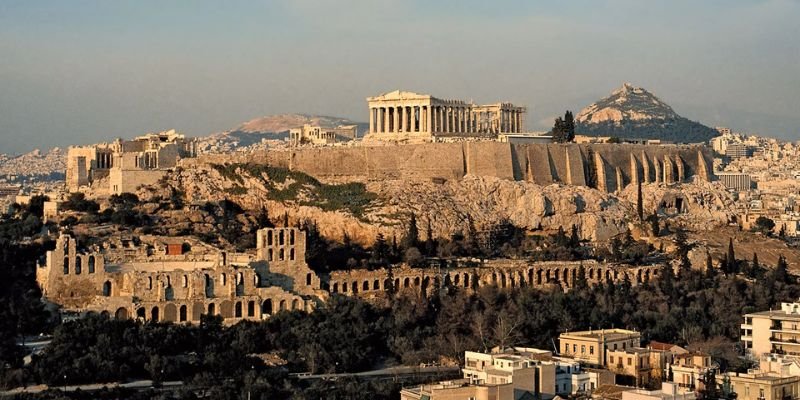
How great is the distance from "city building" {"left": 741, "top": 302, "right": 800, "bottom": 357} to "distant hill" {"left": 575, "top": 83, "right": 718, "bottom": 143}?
90.6 metres

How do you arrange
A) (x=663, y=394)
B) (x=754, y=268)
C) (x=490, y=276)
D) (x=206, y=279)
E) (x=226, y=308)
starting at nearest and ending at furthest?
(x=663, y=394) → (x=226, y=308) → (x=206, y=279) → (x=490, y=276) → (x=754, y=268)

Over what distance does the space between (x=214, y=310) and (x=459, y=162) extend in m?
22.8

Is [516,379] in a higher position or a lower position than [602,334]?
lower

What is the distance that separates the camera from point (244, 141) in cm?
17675

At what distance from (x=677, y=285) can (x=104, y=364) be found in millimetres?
26169

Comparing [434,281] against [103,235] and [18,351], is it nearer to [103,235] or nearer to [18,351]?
[103,235]

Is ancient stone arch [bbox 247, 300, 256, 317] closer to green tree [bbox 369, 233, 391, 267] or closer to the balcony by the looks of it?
green tree [bbox 369, 233, 391, 267]

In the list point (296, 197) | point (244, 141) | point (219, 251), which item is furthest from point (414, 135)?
point (244, 141)

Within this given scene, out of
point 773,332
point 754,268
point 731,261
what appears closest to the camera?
point 773,332

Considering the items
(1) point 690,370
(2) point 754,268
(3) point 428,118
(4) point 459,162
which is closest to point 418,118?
(3) point 428,118

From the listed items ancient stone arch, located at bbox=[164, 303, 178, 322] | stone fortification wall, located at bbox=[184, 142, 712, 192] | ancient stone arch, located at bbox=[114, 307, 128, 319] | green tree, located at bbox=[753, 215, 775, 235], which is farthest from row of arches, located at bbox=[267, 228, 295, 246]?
green tree, located at bbox=[753, 215, 775, 235]

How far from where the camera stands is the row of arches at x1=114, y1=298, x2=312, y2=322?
182 ft

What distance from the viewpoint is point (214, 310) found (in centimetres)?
5638

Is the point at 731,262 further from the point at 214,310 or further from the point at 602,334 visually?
the point at 214,310
